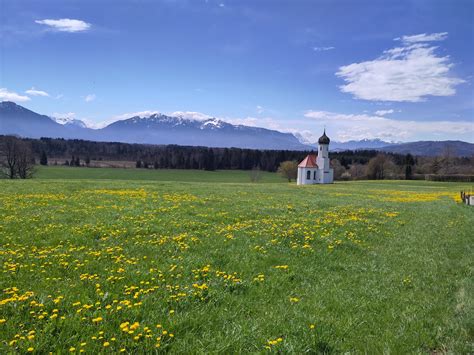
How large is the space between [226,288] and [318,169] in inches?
3698

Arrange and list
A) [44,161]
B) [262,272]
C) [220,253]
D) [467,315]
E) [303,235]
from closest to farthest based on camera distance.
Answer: [467,315] → [262,272] → [220,253] → [303,235] → [44,161]

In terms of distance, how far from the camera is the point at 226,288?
7.80m

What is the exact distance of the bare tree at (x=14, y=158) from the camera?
242ft

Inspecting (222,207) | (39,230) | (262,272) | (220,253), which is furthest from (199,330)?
(222,207)

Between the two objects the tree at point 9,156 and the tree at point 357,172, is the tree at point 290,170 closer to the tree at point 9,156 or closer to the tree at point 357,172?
the tree at point 357,172

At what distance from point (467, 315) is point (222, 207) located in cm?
1556

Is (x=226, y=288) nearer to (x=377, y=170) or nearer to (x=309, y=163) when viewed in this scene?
(x=309, y=163)

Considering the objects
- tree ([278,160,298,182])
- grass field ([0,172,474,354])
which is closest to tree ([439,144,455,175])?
tree ([278,160,298,182])

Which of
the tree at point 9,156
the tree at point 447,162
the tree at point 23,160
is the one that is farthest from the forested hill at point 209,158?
the tree at point 9,156

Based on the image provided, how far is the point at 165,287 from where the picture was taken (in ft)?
24.8

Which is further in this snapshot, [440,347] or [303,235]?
[303,235]

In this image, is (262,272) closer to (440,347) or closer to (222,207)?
(440,347)

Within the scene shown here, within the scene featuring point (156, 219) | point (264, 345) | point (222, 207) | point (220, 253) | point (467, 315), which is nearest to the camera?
point (264, 345)

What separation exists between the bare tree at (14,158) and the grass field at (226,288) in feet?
228
